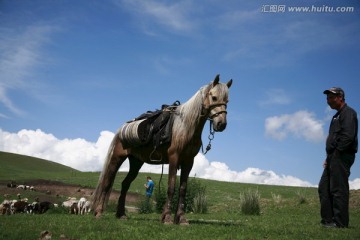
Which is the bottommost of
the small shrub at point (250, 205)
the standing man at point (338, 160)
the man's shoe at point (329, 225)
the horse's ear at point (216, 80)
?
the man's shoe at point (329, 225)

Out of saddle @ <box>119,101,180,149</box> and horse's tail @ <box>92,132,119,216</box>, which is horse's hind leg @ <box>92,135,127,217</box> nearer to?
horse's tail @ <box>92,132,119,216</box>

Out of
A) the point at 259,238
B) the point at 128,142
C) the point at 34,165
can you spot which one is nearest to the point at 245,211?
the point at 128,142

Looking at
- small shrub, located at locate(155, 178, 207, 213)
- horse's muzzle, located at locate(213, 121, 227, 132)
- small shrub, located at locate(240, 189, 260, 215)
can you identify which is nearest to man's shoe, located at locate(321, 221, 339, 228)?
horse's muzzle, located at locate(213, 121, 227, 132)

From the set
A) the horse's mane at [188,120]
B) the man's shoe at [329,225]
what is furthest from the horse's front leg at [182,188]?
the man's shoe at [329,225]

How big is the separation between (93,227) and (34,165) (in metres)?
61.1

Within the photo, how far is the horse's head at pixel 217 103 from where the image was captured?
27.5 ft

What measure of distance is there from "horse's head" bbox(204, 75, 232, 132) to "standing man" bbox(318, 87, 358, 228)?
2651 millimetres

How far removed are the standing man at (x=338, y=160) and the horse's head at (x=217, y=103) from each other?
8.70 ft

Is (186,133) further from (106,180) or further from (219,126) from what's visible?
(106,180)

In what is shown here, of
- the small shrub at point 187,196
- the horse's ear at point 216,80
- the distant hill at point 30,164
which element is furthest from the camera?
the distant hill at point 30,164

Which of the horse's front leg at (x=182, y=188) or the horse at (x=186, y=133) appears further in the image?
the horse's front leg at (x=182, y=188)

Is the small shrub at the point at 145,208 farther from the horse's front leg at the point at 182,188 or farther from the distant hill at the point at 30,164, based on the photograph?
the distant hill at the point at 30,164

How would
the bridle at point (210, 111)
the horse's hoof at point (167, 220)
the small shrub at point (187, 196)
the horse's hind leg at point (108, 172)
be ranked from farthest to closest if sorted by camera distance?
the small shrub at point (187, 196) < the horse's hind leg at point (108, 172) < the horse's hoof at point (167, 220) < the bridle at point (210, 111)

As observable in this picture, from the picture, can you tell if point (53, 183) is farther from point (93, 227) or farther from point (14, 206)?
point (93, 227)
